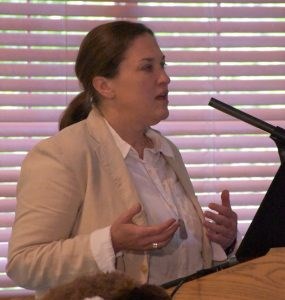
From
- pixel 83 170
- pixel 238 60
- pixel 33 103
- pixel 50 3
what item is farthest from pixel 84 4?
pixel 83 170

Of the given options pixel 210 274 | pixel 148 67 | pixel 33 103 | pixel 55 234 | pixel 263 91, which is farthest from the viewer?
pixel 263 91

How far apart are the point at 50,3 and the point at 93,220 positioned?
126cm

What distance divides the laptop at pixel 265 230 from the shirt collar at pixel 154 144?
0.56 meters

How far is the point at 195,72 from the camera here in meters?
2.69

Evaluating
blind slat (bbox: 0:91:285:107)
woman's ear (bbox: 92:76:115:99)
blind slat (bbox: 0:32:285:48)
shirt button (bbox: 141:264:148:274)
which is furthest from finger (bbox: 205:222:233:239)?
blind slat (bbox: 0:32:285:48)

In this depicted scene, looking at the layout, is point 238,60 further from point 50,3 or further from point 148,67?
point 148,67

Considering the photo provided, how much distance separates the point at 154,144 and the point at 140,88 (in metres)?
0.22

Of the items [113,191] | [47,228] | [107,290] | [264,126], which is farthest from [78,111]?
[107,290]

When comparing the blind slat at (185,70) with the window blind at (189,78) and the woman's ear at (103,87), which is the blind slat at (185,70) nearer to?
the window blind at (189,78)

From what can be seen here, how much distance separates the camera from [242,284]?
3.80ft

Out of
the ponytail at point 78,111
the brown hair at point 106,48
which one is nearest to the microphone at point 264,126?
the brown hair at point 106,48

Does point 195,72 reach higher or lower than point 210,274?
higher

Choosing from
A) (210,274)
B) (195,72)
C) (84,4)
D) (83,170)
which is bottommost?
(210,274)

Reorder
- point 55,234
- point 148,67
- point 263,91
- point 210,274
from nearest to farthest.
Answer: point 210,274
point 55,234
point 148,67
point 263,91
